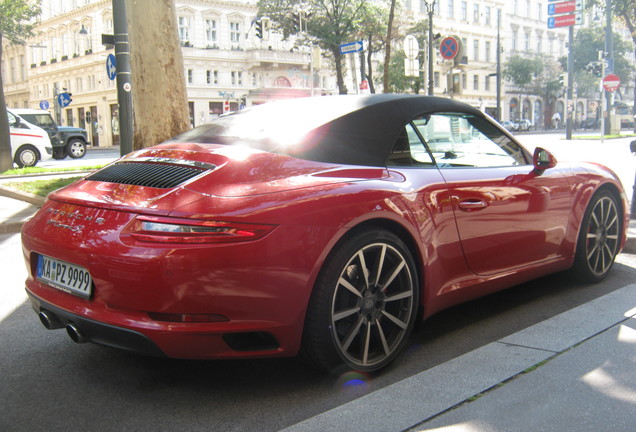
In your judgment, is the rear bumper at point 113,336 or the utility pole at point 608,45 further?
the utility pole at point 608,45

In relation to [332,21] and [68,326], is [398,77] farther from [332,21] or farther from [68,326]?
[68,326]

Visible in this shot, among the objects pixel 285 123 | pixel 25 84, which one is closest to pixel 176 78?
pixel 285 123

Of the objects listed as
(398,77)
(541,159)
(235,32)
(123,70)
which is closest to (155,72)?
(123,70)

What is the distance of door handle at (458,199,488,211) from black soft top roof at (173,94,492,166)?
0.50 metres

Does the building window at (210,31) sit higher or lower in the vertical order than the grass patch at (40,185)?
higher

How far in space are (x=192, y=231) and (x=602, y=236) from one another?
10.7 ft

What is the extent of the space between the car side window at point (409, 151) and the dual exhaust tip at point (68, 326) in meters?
1.62

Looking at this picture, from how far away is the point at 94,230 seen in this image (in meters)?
2.61

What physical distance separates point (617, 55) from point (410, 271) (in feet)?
252

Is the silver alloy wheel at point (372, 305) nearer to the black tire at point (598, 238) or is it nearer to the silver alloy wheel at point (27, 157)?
the black tire at point (598, 238)

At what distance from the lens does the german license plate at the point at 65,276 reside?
261 centimetres

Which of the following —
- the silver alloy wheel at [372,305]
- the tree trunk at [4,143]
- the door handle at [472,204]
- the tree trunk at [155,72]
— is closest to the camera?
the silver alloy wheel at [372,305]

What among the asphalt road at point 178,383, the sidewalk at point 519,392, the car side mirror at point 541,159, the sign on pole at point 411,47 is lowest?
the asphalt road at point 178,383

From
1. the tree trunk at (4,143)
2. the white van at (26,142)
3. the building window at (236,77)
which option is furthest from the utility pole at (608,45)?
the tree trunk at (4,143)
